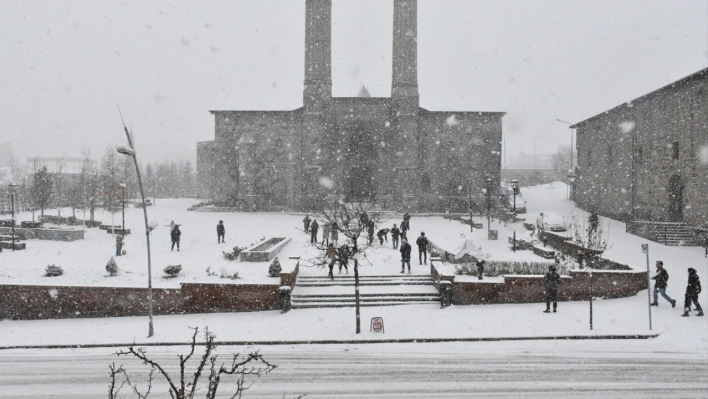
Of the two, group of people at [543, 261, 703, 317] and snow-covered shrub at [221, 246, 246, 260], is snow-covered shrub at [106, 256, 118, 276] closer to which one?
snow-covered shrub at [221, 246, 246, 260]

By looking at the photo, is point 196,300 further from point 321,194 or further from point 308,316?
point 321,194

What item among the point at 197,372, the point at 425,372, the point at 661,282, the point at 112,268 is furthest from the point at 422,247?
the point at 197,372

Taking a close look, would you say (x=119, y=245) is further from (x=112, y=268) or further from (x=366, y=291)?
(x=366, y=291)

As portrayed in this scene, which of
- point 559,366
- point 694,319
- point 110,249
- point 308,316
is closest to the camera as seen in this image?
point 559,366

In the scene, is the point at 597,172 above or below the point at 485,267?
above

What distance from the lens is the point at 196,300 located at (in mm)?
15594

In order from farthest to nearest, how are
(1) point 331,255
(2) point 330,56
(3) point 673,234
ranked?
1. (2) point 330,56
2. (3) point 673,234
3. (1) point 331,255

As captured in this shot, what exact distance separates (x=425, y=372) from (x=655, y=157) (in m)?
24.4

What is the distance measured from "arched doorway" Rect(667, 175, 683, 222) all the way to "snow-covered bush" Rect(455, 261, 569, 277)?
12838 millimetres

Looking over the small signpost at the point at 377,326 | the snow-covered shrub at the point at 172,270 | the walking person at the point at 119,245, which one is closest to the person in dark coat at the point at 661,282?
the small signpost at the point at 377,326

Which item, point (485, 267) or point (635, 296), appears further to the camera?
point (485, 267)

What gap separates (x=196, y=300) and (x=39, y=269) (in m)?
7.68

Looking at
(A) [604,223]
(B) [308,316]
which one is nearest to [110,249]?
(B) [308,316]

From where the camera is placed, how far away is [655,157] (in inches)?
1090
